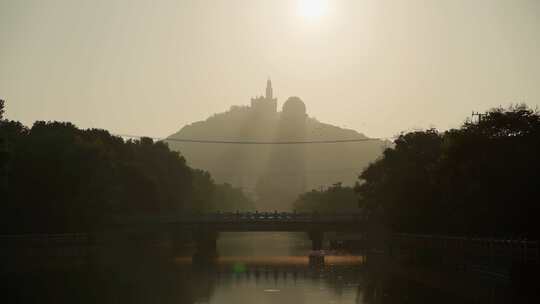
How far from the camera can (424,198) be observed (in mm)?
103250

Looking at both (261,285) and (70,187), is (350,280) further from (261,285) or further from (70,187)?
(70,187)

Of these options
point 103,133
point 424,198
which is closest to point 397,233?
point 424,198

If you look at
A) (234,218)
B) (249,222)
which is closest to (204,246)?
(234,218)

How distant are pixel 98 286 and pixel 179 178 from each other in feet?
348

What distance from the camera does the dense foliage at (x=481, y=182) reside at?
76506 mm

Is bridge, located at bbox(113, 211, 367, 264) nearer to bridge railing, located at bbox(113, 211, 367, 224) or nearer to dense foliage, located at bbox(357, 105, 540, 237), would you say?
bridge railing, located at bbox(113, 211, 367, 224)

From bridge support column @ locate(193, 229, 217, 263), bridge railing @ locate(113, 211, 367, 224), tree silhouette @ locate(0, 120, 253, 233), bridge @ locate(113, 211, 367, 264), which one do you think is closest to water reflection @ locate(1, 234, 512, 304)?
tree silhouette @ locate(0, 120, 253, 233)

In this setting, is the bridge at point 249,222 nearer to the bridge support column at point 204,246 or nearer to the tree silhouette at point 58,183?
the bridge support column at point 204,246

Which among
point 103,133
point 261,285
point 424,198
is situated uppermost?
point 103,133

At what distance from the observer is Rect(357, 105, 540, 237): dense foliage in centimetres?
7651

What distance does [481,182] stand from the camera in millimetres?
81062

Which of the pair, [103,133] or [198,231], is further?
[103,133]

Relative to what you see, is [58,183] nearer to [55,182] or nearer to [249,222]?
[55,182]

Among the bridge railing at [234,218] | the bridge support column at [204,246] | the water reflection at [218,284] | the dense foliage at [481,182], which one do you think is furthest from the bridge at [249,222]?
the dense foliage at [481,182]
